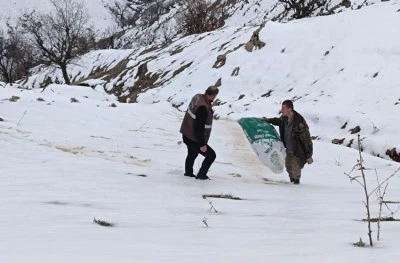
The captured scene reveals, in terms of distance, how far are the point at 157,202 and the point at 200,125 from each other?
2.02m

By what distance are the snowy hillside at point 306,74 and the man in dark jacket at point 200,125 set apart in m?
6.14

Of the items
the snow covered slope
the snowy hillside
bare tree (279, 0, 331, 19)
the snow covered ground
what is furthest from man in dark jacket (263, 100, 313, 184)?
the snow covered slope

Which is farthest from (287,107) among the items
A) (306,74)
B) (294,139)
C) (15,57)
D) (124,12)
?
(124,12)

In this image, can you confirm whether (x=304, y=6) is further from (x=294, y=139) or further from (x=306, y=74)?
(x=294, y=139)

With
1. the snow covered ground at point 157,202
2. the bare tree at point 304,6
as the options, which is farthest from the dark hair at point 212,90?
the bare tree at point 304,6

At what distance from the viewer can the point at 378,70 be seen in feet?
55.4

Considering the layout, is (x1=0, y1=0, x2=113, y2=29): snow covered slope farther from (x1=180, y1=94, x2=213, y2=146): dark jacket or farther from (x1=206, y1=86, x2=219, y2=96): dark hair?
(x1=206, y1=86, x2=219, y2=96): dark hair

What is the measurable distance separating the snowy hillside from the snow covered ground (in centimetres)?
229

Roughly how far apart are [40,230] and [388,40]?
56.7 feet

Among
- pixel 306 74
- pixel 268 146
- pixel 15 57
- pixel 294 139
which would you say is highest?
pixel 294 139

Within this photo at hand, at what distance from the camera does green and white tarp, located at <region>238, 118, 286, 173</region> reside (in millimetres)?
8938

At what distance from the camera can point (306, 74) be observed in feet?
66.6

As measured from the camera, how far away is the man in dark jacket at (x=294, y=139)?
839 centimetres

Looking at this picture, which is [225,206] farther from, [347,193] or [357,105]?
[357,105]
